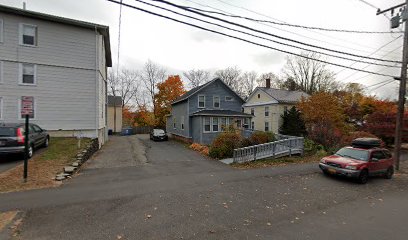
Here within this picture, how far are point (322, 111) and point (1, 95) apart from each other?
27.6 m

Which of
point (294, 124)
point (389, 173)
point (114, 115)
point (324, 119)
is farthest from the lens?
point (114, 115)

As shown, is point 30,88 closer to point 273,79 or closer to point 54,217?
point 54,217

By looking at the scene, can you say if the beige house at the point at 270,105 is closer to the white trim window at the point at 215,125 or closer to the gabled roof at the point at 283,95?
the gabled roof at the point at 283,95

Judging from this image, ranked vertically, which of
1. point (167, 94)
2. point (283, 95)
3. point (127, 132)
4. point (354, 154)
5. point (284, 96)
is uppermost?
point (167, 94)

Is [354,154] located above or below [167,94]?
below

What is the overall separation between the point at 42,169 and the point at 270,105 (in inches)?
1197

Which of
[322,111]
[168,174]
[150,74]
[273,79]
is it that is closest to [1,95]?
[168,174]

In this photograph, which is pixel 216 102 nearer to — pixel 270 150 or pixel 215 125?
pixel 215 125

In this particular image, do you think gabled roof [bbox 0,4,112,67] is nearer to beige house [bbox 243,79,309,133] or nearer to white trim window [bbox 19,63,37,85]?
white trim window [bbox 19,63,37,85]

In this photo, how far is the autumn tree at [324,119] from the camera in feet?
67.3

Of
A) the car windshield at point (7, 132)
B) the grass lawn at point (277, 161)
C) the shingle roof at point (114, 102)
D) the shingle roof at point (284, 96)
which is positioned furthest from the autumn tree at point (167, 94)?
the car windshield at point (7, 132)

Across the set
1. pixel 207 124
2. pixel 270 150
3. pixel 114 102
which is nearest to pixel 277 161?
pixel 270 150

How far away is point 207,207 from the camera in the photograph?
6945 millimetres

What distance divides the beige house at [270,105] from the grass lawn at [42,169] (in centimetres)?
2388
